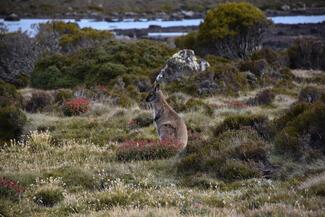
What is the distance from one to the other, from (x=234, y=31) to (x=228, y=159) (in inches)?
1070

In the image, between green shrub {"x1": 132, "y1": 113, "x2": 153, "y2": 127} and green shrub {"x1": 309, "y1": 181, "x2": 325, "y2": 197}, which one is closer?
green shrub {"x1": 309, "y1": 181, "x2": 325, "y2": 197}

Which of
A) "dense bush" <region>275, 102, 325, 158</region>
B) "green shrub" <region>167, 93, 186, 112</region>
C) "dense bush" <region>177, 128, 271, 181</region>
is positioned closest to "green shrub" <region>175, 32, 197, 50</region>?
"green shrub" <region>167, 93, 186, 112</region>

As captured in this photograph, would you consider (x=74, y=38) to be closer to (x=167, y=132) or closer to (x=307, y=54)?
(x=307, y=54)

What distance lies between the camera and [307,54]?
3500 centimetres

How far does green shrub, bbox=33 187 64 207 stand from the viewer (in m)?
9.39

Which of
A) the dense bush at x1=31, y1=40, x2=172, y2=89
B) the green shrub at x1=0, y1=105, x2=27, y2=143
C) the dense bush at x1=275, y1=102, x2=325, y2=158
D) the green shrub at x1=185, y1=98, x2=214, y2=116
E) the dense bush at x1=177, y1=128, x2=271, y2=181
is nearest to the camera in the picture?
the dense bush at x1=177, y1=128, x2=271, y2=181

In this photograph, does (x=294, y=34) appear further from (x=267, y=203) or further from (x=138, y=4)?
(x=138, y=4)

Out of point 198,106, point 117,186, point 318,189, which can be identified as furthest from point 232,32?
point 318,189

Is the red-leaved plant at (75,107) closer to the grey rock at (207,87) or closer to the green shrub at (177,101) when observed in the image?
the green shrub at (177,101)

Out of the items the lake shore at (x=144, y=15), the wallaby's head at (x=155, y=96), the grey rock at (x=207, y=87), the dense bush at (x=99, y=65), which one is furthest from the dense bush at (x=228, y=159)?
the lake shore at (x=144, y=15)

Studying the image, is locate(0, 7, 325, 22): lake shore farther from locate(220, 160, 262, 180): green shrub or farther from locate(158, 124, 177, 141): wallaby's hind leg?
locate(220, 160, 262, 180): green shrub

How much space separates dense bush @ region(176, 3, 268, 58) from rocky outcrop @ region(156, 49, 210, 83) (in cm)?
999

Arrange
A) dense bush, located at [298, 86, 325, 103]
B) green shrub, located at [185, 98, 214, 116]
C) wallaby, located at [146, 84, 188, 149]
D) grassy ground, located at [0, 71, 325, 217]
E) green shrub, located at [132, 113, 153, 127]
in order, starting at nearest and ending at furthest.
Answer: grassy ground, located at [0, 71, 325, 217], wallaby, located at [146, 84, 188, 149], green shrub, located at [132, 113, 153, 127], dense bush, located at [298, 86, 325, 103], green shrub, located at [185, 98, 214, 116]

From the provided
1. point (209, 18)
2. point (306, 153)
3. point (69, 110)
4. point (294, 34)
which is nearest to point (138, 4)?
point (294, 34)
